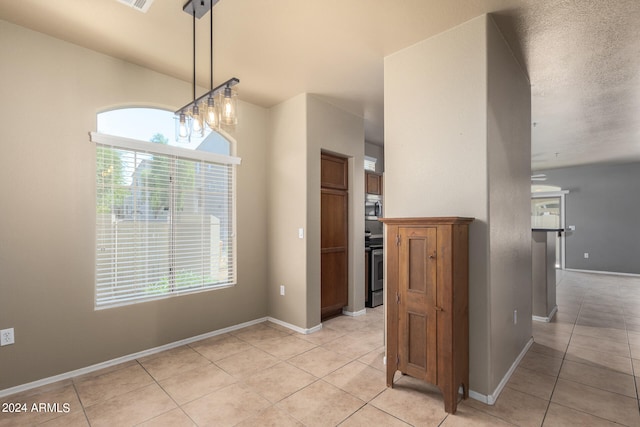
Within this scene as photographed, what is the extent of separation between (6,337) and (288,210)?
8.52 ft

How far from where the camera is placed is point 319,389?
2357mm

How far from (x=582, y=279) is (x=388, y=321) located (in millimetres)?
6891

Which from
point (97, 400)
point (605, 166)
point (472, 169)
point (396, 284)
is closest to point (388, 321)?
point (396, 284)

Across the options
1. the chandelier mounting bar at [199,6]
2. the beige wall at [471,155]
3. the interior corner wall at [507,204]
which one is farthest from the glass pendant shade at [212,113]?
the interior corner wall at [507,204]

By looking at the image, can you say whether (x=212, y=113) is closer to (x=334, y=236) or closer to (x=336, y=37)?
(x=336, y=37)

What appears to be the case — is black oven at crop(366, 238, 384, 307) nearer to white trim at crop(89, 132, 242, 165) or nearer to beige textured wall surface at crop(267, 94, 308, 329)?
beige textured wall surface at crop(267, 94, 308, 329)

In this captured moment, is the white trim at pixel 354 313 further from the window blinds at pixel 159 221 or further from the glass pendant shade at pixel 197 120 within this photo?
the glass pendant shade at pixel 197 120

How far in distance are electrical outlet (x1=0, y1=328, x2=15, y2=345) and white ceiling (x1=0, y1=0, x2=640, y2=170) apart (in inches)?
89.3

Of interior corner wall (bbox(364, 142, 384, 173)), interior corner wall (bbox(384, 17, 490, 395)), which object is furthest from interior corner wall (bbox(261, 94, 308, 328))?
interior corner wall (bbox(364, 142, 384, 173))

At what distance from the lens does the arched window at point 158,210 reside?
279 centimetres

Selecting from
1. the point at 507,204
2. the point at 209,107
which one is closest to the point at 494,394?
the point at 507,204

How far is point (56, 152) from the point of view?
251cm

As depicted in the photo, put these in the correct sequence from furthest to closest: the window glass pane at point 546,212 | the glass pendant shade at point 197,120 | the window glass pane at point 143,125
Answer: the window glass pane at point 546,212, the window glass pane at point 143,125, the glass pendant shade at point 197,120

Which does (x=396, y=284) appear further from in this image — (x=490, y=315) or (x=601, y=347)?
(x=601, y=347)
